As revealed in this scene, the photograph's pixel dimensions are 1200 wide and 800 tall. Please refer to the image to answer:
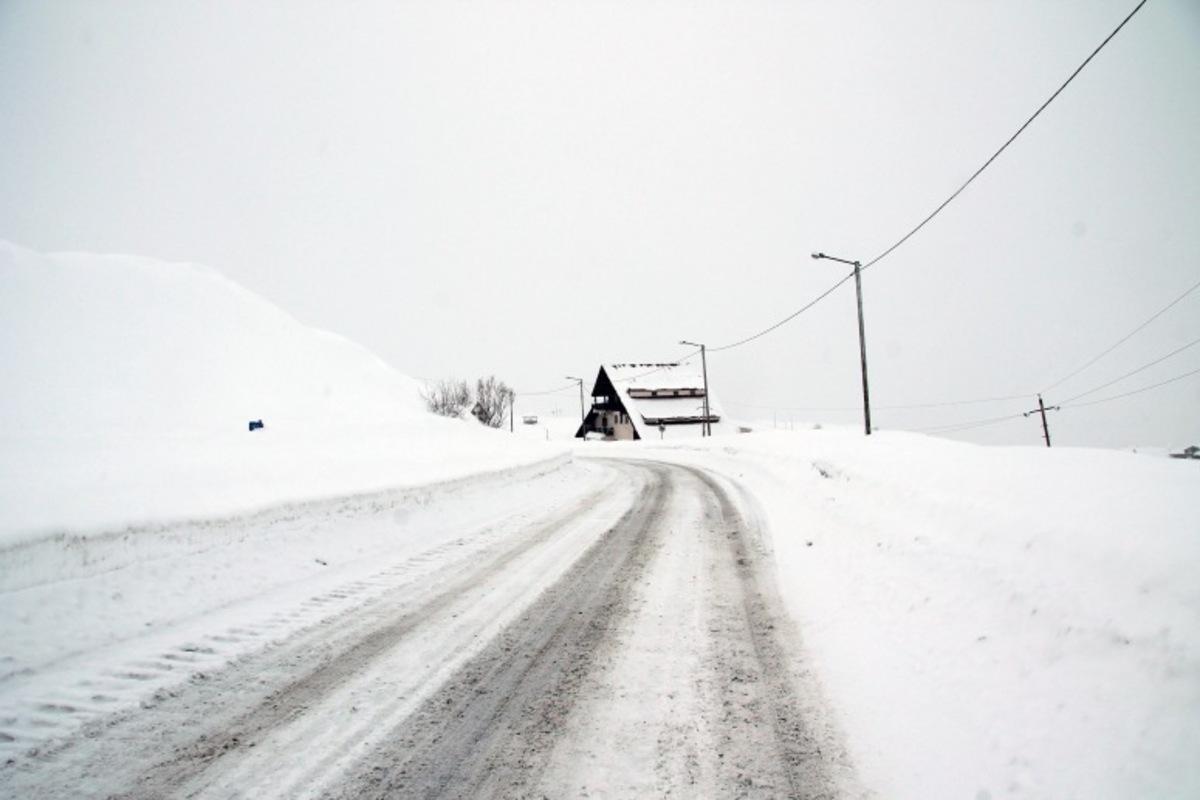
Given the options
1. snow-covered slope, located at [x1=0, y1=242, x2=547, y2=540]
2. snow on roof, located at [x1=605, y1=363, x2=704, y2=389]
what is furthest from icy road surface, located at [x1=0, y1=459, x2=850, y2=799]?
snow on roof, located at [x1=605, y1=363, x2=704, y2=389]

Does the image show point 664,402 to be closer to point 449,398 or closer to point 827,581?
point 449,398

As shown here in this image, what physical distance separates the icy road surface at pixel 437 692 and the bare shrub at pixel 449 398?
146ft

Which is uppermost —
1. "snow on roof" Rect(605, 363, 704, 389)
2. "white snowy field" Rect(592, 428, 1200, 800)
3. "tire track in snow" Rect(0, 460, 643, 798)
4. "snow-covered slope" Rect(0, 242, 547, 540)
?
"snow on roof" Rect(605, 363, 704, 389)

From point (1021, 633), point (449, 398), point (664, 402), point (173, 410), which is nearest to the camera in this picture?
point (1021, 633)

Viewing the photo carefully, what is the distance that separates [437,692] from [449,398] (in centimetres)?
4944

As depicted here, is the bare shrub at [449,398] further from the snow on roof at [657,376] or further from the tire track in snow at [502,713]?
the tire track in snow at [502,713]

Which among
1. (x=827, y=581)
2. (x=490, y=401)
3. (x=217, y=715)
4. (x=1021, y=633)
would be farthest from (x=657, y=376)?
(x=217, y=715)

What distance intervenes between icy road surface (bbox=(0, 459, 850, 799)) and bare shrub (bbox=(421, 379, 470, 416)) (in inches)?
1749

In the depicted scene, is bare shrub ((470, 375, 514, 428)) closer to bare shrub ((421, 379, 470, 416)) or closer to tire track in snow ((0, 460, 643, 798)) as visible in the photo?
bare shrub ((421, 379, 470, 416))

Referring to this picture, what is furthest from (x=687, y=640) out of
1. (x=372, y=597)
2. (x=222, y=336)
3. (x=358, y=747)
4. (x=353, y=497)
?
(x=222, y=336)

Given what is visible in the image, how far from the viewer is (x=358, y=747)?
2.95 metres

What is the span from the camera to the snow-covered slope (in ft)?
23.9

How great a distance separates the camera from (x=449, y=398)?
2016 inches

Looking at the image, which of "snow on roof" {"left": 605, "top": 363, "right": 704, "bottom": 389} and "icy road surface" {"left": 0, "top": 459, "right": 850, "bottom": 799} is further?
"snow on roof" {"left": 605, "top": 363, "right": 704, "bottom": 389}
